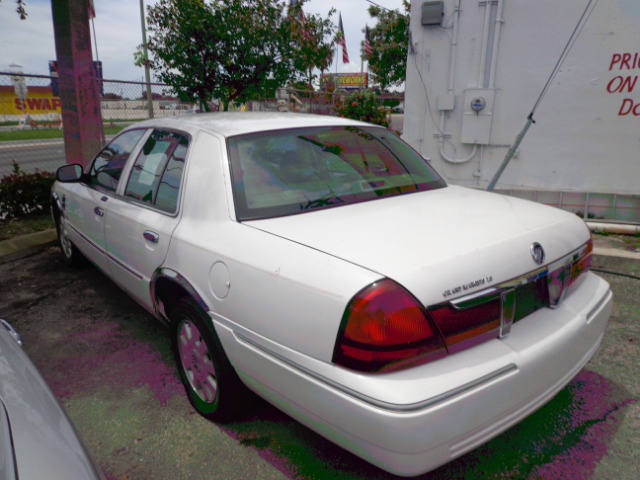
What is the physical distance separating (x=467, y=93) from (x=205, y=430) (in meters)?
5.49

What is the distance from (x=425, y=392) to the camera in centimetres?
165

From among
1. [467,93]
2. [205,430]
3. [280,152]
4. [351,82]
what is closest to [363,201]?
[280,152]

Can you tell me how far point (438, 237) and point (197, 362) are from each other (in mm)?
1425

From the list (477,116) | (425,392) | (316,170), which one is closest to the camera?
(425,392)

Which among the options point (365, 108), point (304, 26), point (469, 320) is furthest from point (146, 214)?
point (365, 108)

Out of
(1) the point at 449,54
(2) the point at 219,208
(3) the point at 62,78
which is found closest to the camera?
(2) the point at 219,208

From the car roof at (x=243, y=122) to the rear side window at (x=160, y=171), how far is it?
0.10 metres

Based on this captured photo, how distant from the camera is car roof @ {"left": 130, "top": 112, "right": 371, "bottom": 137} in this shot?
282 cm

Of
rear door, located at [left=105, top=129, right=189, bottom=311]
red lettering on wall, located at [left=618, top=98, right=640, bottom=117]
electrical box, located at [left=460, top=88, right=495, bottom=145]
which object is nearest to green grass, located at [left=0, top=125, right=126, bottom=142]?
electrical box, located at [left=460, top=88, right=495, bottom=145]

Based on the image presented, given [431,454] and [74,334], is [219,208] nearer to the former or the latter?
[431,454]

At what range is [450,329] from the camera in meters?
1.77

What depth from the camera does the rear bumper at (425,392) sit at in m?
1.64

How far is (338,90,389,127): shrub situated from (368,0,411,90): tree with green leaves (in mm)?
16954

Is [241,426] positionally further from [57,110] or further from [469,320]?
[57,110]
